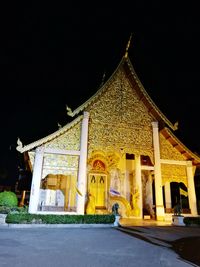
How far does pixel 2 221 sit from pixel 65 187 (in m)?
5.61

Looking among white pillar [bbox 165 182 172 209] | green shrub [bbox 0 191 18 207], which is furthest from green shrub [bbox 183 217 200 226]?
green shrub [bbox 0 191 18 207]

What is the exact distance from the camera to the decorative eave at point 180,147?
1124cm

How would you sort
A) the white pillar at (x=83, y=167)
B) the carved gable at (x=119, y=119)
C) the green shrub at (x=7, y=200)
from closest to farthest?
the green shrub at (x=7, y=200) < the white pillar at (x=83, y=167) < the carved gable at (x=119, y=119)

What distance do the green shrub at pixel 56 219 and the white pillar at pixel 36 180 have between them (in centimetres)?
97

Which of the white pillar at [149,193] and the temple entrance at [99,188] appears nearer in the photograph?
the temple entrance at [99,188]

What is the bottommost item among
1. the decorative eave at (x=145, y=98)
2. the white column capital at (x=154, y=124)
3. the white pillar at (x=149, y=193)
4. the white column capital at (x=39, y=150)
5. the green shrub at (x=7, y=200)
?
the green shrub at (x=7, y=200)

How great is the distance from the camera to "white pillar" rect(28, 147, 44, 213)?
346 inches

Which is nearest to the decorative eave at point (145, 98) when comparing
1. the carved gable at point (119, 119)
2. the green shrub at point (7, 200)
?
the carved gable at point (119, 119)

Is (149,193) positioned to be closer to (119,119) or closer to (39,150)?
(119,119)

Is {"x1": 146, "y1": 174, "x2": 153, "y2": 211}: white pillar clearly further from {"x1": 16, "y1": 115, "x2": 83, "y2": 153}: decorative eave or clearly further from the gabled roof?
{"x1": 16, "y1": 115, "x2": 83, "y2": 153}: decorative eave

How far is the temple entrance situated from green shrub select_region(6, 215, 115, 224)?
14.6 ft

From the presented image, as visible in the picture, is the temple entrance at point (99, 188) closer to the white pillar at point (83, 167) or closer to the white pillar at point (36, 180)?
the white pillar at point (83, 167)

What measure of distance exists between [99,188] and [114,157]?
2.11 m

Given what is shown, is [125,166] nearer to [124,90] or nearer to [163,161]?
[163,161]
